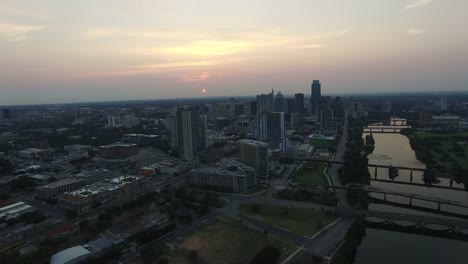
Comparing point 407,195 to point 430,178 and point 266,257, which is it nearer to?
point 430,178

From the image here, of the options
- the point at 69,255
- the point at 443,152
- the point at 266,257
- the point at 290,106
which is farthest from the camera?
the point at 290,106

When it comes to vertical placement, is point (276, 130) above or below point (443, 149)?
above

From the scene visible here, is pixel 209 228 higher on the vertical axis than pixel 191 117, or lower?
lower

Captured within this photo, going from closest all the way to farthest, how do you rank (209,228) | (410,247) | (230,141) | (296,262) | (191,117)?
(296,262)
(410,247)
(209,228)
(191,117)
(230,141)

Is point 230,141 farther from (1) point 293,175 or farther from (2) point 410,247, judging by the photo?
(2) point 410,247

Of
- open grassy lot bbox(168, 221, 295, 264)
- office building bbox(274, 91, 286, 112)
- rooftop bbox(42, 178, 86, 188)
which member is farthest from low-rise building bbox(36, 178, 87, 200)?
office building bbox(274, 91, 286, 112)

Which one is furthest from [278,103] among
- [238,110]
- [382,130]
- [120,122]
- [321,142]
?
[120,122]

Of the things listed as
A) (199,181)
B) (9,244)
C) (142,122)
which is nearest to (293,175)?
(199,181)
